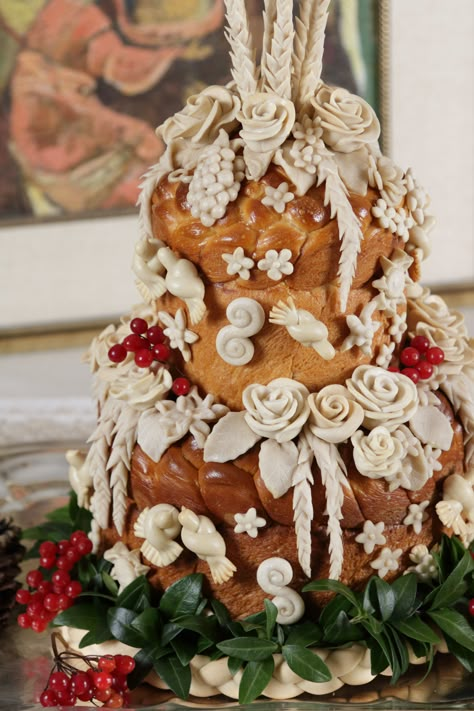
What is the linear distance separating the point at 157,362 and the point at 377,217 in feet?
1.33

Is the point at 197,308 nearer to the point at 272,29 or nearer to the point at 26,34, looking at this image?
the point at 272,29

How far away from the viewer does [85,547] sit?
1615mm

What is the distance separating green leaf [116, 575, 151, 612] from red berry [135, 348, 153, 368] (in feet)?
1.09

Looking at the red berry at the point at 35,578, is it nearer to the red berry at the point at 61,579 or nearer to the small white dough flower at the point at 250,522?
the red berry at the point at 61,579

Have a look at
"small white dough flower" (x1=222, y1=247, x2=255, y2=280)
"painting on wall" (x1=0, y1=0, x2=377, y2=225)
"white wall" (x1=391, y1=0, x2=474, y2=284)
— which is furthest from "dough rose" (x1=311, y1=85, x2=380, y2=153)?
"white wall" (x1=391, y1=0, x2=474, y2=284)

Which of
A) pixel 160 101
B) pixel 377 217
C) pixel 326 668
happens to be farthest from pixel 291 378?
pixel 160 101

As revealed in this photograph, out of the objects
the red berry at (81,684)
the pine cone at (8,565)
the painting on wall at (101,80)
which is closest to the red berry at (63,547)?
the pine cone at (8,565)

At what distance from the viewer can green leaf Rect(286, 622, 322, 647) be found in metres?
1.36

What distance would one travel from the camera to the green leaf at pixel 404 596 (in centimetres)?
140

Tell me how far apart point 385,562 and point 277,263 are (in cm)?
48

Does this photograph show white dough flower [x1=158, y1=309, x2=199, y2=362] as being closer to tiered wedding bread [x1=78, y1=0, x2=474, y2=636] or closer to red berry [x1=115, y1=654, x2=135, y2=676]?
tiered wedding bread [x1=78, y1=0, x2=474, y2=636]

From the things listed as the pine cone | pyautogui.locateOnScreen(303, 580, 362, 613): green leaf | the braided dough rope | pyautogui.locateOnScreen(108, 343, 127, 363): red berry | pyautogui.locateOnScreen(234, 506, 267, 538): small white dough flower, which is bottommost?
the pine cone

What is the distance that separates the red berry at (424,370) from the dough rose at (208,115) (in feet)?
1.52

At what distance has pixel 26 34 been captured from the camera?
283 centimetres
